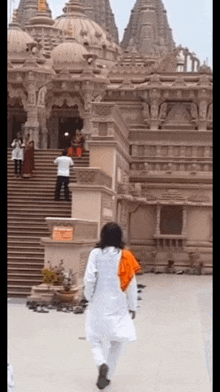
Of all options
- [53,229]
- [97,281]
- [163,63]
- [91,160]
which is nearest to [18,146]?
[91,160]

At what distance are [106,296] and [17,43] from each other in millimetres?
26945

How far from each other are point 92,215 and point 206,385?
11.1 m

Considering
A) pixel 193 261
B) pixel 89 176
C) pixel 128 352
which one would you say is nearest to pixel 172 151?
pixel 193 261

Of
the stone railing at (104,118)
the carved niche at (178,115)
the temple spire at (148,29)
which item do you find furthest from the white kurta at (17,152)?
the temple spire at (148,29)

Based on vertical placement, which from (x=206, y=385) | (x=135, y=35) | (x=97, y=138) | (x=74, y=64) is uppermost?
(x=135, y=35)

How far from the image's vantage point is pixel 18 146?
23172mm

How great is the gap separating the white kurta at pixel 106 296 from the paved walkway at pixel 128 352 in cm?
59

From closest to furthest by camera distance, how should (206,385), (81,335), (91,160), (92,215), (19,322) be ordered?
(206,385) < (81,335) < (19,322) < (92,215) < (91,160)

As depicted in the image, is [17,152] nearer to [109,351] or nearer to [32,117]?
[32,117]

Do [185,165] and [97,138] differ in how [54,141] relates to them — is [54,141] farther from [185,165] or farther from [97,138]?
[97,138]

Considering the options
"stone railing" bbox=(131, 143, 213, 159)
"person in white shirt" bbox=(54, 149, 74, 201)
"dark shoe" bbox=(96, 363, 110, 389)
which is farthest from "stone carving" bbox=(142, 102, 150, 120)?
"dark shoe" bbox=(96, 363, 110, 389)

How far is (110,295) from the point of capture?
8.55m

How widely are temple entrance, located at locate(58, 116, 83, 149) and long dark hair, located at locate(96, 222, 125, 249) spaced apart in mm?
26076

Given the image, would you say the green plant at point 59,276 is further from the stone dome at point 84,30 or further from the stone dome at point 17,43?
the stone dome at point 84,30
